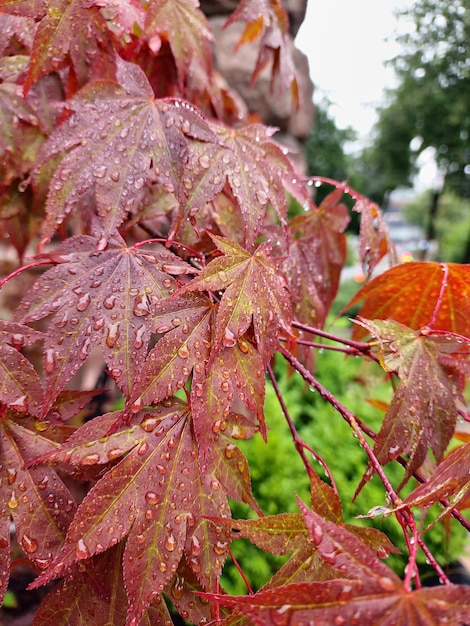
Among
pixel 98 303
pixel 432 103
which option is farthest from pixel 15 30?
pixel 432 103

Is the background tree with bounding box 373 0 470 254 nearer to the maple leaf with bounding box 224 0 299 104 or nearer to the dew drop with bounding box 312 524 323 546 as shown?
the maple leaf with bounding box 224 0 299 104

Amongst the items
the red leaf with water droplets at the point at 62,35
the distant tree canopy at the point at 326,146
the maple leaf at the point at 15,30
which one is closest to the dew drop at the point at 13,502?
the red leaf with water droplets at the point at 62,35

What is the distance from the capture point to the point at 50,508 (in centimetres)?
45

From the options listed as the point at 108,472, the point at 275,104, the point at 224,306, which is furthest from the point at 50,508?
the point at 275,104

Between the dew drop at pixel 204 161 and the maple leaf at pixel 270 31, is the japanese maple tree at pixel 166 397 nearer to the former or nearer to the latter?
the dew drop at pixel 204 161

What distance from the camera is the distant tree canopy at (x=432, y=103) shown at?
3828mm

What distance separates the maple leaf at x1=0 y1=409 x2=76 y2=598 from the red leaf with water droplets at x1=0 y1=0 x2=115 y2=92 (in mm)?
410

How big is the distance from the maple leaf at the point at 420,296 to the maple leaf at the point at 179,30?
0.45 metres

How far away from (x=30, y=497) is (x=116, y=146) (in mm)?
407

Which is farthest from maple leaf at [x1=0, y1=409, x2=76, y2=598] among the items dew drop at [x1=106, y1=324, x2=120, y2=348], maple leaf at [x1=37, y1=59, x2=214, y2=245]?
maple leaf at [x1=37, y1=59, x2=214, y2=245]

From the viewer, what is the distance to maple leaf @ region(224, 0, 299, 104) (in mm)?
873

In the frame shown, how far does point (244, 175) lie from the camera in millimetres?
605

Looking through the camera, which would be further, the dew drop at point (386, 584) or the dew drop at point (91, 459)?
the dew drop at point (91, 459)

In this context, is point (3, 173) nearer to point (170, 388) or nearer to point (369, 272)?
point (170, 388)
